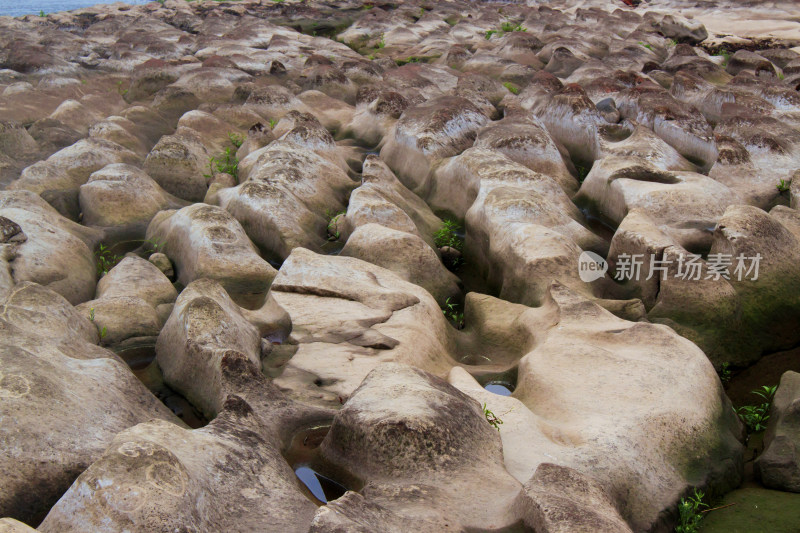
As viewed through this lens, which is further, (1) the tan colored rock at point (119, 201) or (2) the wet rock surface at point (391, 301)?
(1) the tan colored rock at point (119, 201)

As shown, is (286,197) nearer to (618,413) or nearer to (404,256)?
(404,256)

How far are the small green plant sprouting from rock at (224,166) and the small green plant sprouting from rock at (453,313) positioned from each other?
4830 mm

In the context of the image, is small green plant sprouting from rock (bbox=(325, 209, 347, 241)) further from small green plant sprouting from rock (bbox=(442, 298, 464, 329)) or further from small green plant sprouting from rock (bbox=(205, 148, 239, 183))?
small green plant sprouting from rock (bbox=(205, 148, 239, 183))

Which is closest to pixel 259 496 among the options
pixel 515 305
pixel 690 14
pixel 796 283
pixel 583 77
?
pixel 515 305

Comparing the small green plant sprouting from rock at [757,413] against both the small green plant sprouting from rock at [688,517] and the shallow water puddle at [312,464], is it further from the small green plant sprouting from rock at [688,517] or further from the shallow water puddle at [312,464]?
the shallow water puddle at [312,464]

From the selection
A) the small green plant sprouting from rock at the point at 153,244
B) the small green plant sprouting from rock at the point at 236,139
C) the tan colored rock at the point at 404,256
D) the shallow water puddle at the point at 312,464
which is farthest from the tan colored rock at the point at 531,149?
the shallow water puddle at the point at 312,464

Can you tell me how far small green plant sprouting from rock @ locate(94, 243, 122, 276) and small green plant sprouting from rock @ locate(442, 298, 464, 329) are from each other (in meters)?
4.15

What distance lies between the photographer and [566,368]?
631cm

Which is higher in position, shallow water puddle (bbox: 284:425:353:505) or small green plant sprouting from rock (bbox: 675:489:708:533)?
shallow water puddle (bbox: 284:425:353:505)

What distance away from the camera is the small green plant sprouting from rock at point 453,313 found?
8.30m
